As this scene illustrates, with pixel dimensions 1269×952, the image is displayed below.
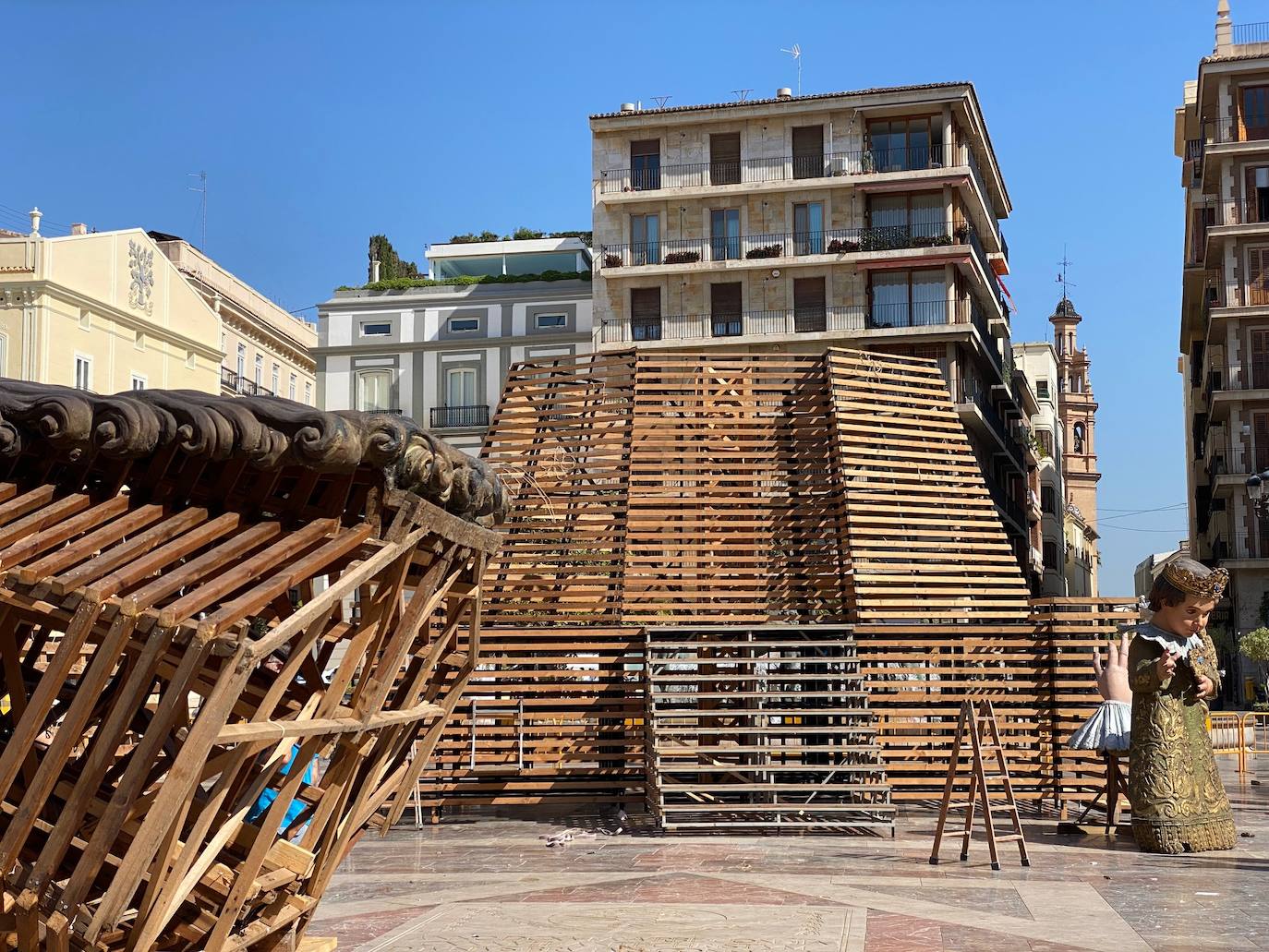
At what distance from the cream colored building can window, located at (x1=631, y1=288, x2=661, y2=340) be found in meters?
12.2

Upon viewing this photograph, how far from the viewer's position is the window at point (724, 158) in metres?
43.2

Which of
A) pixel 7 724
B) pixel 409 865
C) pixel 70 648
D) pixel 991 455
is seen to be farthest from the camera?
pixel 991 455

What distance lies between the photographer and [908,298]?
42.0m

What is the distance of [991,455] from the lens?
4738 cm

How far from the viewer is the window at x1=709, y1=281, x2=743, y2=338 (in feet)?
140

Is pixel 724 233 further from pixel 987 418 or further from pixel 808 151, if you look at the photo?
pixel 987 418

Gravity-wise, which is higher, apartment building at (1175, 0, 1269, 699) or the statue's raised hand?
apartment building at (1175, 0, 1269, 699)

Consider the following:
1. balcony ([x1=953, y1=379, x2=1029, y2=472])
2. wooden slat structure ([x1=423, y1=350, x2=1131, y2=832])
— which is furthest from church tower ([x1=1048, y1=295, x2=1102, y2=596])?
wooden slat structure ([x1=423, y1=350, x2=1131, y2=832])

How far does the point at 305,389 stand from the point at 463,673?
45226mm

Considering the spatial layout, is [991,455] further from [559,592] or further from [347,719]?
[347,719]

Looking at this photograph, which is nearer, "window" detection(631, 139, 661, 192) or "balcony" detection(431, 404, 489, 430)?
"window" detection(631, 139, 661, 192)

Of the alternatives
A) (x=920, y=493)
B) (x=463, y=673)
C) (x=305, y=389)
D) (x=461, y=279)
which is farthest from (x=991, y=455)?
(x=463, y=673)

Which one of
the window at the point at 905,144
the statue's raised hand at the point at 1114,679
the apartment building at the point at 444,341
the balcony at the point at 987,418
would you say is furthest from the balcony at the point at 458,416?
the statue's raised hand at the point at 1114,679

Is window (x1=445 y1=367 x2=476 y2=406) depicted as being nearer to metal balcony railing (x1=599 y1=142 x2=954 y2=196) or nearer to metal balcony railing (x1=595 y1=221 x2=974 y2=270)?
metal balcony railing (x1=595 y1=221 x2=974 y2=270)
